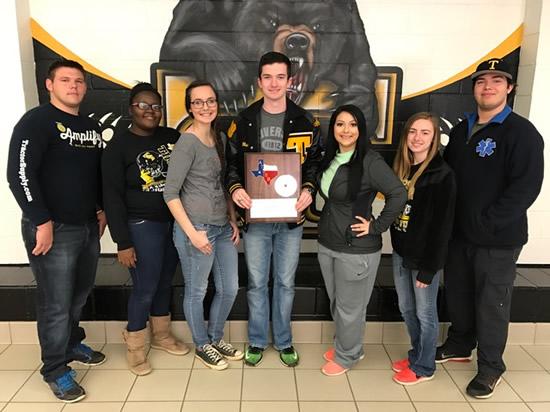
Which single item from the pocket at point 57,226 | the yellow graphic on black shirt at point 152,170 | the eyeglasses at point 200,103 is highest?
the eyeglasses at point 200,103

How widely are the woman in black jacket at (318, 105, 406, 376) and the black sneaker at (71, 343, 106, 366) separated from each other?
1.40 meters

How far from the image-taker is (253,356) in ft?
8.04

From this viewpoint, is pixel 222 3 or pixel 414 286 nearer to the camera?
pixel 414 286

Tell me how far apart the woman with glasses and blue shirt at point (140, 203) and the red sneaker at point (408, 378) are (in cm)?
138

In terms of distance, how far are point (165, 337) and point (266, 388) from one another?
72 cm

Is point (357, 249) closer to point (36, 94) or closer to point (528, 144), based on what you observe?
point (528, 144)

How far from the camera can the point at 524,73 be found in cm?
289

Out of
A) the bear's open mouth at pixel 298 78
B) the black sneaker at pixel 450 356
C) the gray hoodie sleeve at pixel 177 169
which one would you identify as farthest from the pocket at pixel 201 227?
the black sneaker at pixel 450 356

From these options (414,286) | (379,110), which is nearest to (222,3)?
(379,110)

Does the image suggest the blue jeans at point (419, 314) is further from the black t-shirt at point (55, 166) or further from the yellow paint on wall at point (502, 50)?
the black t-shirt at point (55, 166)

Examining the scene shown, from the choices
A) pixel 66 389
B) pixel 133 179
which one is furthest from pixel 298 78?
pixel 66 389

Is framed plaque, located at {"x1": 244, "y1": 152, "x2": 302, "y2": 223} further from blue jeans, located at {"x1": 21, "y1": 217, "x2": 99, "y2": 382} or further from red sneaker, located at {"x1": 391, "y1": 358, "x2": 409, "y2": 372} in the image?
red sneaker, located at {"x1": 391, "y1": 358, "x2": 409, "y2": 372}

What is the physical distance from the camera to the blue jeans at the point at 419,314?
2.19 m

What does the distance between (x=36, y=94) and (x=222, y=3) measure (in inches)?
55.4
